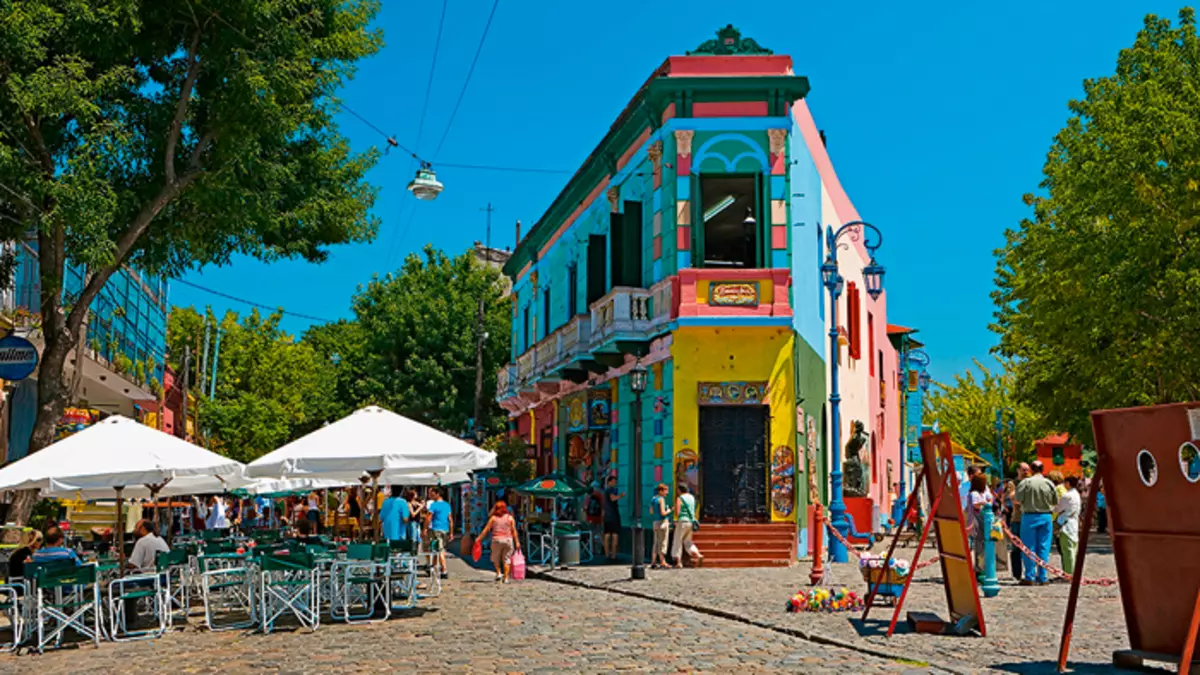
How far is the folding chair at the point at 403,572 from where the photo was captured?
13.7 m

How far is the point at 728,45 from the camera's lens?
22656 millimetres

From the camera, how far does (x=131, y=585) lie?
1353 cm

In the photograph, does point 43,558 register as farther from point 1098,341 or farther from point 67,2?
point 1098,341

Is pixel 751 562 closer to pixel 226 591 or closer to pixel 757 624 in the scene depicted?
pixel 757 624

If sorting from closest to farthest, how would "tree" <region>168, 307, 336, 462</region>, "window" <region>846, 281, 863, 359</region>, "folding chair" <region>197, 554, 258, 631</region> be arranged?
"folding chair" <region>197, 554, 258, 631</region>, "window" <region>846, 281, 863, 359</region>, "tree" <region>168, 307, 336, 462</region>

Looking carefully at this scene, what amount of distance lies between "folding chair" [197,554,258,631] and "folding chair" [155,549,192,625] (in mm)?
186

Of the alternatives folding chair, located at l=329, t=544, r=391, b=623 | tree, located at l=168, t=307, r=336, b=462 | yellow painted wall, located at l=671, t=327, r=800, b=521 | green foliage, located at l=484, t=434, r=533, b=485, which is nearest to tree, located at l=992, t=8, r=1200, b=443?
yellow painted wall, located at l=671, t=327, r=800, b=521

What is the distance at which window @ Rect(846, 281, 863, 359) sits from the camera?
30094 mm

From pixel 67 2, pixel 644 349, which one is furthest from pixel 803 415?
pixel 67 2

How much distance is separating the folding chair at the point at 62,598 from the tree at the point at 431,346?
97.8ft

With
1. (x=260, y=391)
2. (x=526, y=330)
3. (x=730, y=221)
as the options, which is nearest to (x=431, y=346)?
(x=526, y=330)

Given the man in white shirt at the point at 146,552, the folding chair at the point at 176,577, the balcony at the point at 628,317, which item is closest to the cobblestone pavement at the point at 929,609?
the balcony at the point at 628,317

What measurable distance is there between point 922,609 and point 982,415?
51.6 meters

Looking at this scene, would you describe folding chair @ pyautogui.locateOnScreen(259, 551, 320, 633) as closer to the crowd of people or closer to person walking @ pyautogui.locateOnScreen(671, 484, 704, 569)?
the crowd of people
